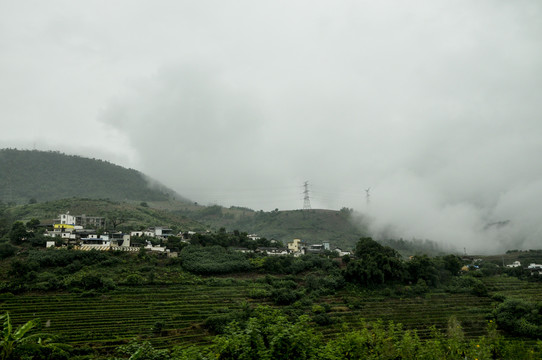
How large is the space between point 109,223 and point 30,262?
4034 cm

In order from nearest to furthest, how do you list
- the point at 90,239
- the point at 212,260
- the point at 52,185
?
the point at 212,260
the point at 90,239
the point at 52,185

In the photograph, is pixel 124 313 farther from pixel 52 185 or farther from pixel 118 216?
pixel 52 185

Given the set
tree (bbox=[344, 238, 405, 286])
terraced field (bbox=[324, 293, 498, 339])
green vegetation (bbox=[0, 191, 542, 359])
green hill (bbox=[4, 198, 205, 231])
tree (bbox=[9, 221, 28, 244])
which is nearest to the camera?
green vegetation (bbox=[0, 191, 542, 359])

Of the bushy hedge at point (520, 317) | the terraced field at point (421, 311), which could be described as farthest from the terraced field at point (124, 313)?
the bushy hedge at point (520, 317)

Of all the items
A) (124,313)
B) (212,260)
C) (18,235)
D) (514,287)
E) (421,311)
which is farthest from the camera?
(212,260)

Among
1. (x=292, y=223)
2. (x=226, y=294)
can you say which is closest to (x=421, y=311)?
(x=226, y=294)

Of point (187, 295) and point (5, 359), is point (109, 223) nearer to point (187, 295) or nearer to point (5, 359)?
point (187, 295)

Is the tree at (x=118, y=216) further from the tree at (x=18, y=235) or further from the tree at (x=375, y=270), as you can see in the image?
the tree at (x=375, y=270)

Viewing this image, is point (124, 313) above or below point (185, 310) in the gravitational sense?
above

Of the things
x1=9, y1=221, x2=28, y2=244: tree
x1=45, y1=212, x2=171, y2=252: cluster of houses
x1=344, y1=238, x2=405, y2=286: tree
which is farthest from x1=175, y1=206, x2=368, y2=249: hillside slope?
x1=9, y1=221, x2=28, y2=244: tree

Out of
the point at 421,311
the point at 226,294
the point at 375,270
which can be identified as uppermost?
the point at 375,270

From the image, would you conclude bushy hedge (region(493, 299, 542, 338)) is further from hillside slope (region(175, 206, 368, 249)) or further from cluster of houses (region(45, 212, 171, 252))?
hillside slope (region(175, 206, 368, 249))

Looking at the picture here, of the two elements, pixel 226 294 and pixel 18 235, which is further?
pixel 18 235

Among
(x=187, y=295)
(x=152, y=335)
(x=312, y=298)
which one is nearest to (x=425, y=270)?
(x=312, y=298)
